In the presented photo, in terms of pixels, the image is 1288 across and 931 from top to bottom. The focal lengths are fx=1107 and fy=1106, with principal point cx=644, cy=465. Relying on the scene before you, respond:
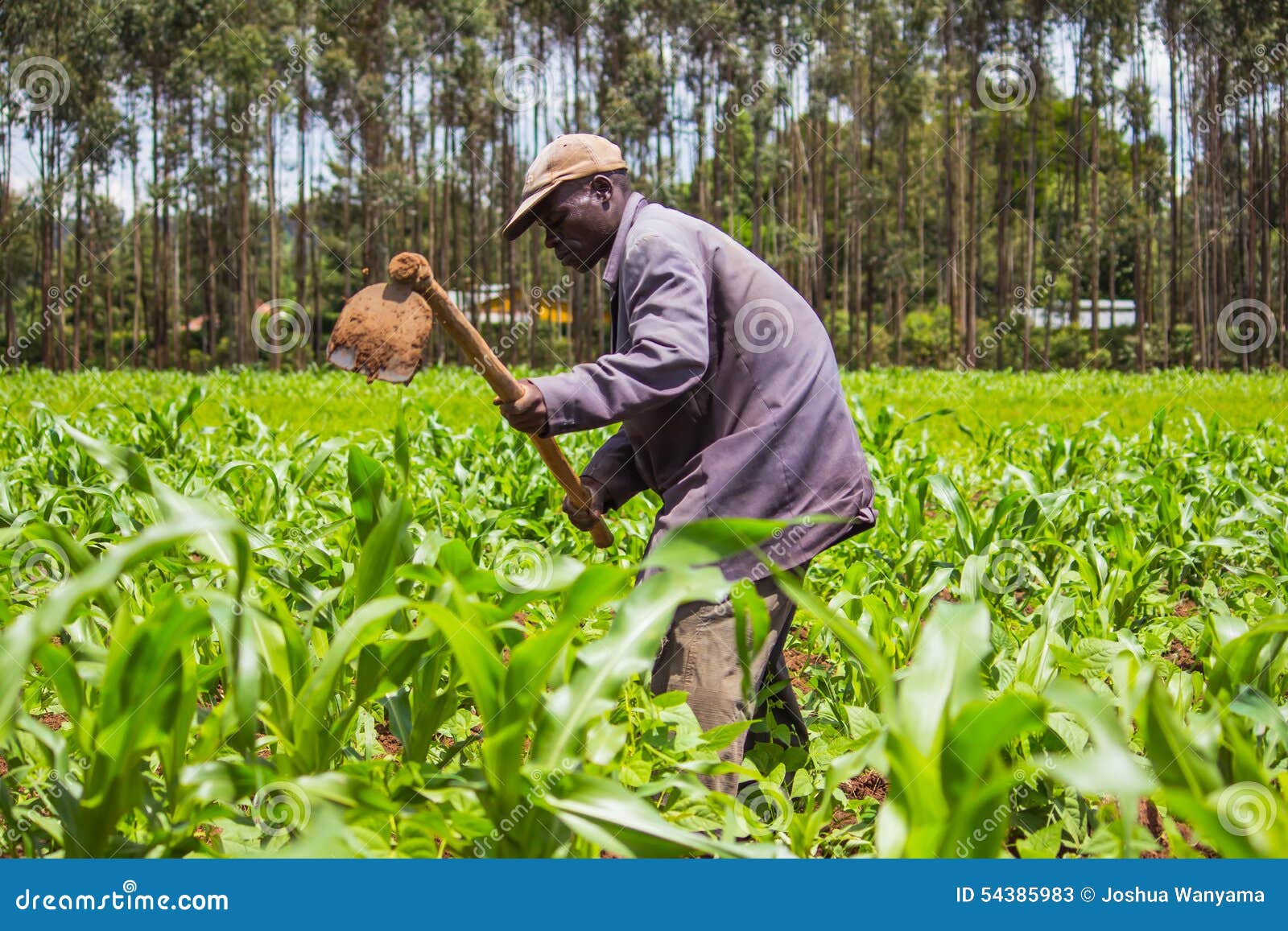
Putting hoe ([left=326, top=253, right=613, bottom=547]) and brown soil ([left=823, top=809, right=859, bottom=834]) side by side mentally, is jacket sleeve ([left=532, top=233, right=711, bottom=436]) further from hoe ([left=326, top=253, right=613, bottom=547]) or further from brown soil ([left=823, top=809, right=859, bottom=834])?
brown soil ([left=823, top=809, right=859, bottom=834])

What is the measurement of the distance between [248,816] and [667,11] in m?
31.1

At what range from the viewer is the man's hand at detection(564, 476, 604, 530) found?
276 centimetres

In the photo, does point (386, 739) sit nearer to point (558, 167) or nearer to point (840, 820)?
point (840, 820)

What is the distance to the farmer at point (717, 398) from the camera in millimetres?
2273

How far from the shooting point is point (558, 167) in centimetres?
234

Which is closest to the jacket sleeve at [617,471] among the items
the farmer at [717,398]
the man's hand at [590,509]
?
the man's hand at [590,509]

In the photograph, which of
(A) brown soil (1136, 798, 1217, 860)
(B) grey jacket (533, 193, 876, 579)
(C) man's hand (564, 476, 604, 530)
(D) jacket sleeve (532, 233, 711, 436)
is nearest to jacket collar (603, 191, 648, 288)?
(B) grey jacket (533, 193, 876, 579)

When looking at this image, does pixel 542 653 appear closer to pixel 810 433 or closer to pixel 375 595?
pixel 375 595

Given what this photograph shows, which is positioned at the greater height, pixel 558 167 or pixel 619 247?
pixel 558 167

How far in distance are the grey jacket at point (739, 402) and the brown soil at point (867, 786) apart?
0.61 meters

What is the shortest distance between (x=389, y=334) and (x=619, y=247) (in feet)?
1.85

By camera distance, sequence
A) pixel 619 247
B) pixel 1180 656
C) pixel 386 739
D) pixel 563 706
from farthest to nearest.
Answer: pixel 1180 656 < pixel 386 739 < pixel 619 247 < pixel 563 706

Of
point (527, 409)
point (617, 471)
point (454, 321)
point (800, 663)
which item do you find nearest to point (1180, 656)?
point (800, 663)

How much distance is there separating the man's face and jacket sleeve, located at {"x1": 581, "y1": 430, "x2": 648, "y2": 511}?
0.51 metres
